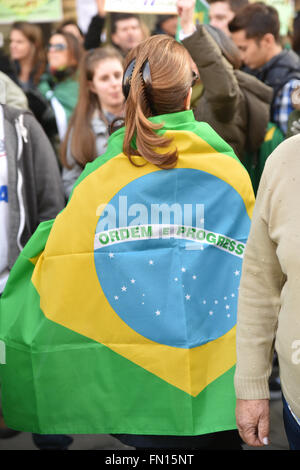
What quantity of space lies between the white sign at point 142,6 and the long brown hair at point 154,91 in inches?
36.3

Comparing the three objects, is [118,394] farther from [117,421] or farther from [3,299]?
[3,299]

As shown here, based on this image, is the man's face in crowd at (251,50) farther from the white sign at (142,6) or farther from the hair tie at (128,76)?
the hair tie at (128,76)

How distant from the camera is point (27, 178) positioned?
3.20 metres

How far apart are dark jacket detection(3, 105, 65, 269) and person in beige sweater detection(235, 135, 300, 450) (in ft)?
4.92

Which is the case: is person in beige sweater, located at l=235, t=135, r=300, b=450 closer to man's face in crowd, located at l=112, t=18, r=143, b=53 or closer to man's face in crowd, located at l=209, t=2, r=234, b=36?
man's face in crowd, located at l=209, t=2, r=234, b=36

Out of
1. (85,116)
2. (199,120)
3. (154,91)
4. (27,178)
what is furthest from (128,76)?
(85,116)

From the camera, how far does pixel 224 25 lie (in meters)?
5.79

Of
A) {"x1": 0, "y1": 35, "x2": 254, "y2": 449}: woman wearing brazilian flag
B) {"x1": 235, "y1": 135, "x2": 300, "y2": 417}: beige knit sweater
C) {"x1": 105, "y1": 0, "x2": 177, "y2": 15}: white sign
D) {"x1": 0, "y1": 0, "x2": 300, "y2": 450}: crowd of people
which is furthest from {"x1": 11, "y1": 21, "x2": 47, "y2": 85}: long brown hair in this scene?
{"x1": 235, "y1": 135, "x2": 300, "y2": 417}: beige knit sweater

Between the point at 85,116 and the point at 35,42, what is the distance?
8.05 feet

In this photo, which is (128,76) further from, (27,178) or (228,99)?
(228,99)

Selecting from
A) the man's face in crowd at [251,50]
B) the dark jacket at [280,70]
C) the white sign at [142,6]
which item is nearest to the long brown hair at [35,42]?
the man's face in crowd at [251,50]

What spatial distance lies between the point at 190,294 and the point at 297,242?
2.64 ft

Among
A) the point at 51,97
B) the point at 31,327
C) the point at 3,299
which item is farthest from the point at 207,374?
the point at 51,97

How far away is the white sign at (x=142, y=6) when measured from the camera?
3.23 m
